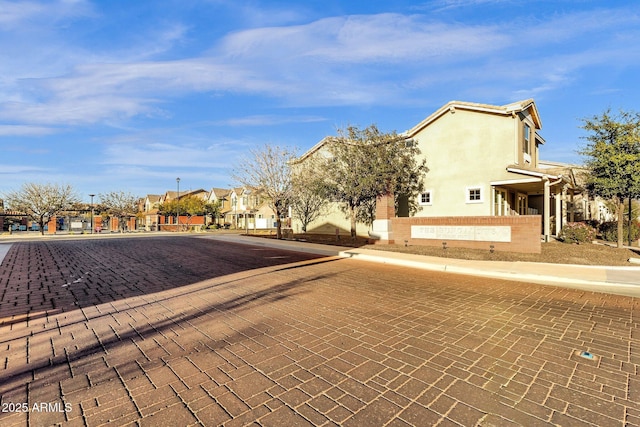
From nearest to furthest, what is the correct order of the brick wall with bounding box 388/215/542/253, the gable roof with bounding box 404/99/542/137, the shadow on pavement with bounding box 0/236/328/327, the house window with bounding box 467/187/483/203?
1. the shadow on pavement with bounding box 0/236/328/327
2. the brick wall with bounding box 388/215/542/253
3. the gable roof with bounding box 404/99/542/137
4. the house window with bounding box 467/187/483/203

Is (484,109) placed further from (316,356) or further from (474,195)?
(316,356)

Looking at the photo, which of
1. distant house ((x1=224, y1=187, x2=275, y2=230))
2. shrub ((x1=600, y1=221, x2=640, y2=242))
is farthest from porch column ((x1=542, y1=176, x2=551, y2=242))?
distant house ((x1=224, y1=187, x2=275, y2=230))

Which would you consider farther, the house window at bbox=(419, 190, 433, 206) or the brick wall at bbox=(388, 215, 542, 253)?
the house window at bbox=(419, 190, 433, 206)

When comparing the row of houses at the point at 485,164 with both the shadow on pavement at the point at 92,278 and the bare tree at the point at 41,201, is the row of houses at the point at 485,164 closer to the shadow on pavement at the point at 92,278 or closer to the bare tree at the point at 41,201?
the shadow on pavement at the point at 92,278

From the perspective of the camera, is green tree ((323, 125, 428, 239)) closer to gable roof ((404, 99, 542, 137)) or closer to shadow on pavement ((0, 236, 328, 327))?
gable roof ((404, 99, 542, 137))

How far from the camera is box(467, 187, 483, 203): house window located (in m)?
18.8

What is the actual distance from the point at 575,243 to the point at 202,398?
1912cm

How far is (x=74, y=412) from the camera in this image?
112 inches

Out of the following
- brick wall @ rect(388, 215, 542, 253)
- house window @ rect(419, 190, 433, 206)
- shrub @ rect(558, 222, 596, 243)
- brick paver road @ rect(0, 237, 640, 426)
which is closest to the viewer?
brick paver road @ rect(0, 237, 640, 426)

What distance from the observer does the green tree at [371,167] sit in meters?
18.9

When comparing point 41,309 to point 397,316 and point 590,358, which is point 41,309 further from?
point 590,358

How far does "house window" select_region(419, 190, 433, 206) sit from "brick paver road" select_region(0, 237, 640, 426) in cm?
1363

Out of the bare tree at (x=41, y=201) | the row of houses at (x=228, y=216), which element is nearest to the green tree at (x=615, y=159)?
the row of houses at (x=228, y=216)

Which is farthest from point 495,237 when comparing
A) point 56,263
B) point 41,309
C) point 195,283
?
point 56,263
